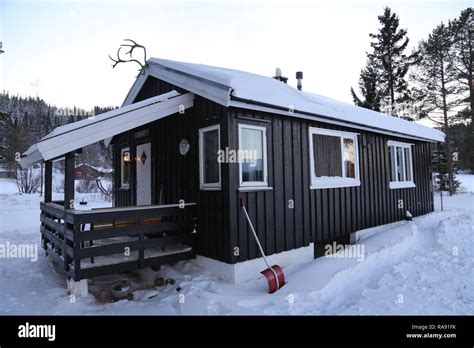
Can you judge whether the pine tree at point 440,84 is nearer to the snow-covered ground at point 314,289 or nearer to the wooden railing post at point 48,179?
the snow-covered ground at point 314,289

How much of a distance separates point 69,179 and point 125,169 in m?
3.94

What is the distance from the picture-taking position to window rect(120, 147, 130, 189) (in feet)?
26.8

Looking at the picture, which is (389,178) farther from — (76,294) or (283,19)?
(76,294)

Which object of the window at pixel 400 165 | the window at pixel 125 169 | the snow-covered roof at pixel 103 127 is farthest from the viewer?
the window at pixel 400 165

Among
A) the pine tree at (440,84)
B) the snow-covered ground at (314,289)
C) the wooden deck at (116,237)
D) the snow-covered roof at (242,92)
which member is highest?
the pine tree at (440,84)

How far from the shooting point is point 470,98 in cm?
1895

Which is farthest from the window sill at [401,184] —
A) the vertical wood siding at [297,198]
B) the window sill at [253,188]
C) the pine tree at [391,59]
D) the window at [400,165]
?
the pine tree at [391,59]

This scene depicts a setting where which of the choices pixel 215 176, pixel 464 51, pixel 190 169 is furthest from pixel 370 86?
pixel 215 176

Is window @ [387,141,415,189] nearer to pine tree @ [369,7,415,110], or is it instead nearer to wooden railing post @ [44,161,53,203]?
wooden railing post @ [44,161,53,203]

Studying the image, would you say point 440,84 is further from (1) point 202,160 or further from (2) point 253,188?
(1) point 202,160

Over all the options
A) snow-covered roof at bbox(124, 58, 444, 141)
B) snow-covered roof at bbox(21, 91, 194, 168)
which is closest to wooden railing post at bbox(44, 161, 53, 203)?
snow-covered roof at bbox(21, 91, 194, 168)

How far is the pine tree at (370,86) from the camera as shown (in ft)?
76.5

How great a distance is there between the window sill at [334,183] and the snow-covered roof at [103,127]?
3090 millimetres
